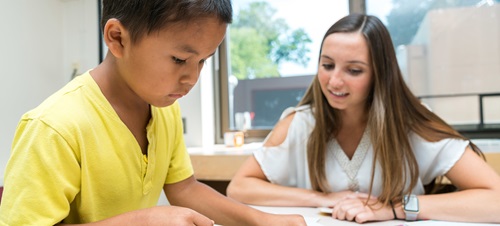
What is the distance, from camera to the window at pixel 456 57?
233 cm

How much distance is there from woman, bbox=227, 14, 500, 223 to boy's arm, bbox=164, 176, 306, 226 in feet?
1.20

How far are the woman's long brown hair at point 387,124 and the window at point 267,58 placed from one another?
1316 mm

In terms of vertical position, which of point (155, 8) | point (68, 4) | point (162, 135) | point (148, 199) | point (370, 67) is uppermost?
point (68, 4)

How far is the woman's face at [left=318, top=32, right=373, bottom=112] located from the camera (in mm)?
1293

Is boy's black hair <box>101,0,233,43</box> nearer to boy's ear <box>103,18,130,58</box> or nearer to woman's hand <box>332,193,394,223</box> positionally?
boy's ear <box>103,18,130,58</box>

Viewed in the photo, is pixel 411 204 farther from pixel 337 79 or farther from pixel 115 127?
pixel 115 127

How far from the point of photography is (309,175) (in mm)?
1383

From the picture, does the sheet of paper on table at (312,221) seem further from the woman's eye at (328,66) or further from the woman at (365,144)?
the woman's eye at (328,66)

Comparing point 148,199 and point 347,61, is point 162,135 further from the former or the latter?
point 347,61

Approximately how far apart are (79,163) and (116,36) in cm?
23

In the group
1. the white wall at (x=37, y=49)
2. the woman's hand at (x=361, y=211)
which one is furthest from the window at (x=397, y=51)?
the woman's hand at (x=361, y=211)

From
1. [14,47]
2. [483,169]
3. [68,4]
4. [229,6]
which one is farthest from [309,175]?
[68,4]

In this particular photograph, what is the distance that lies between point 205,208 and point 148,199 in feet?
0.46

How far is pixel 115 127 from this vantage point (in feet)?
2.44
